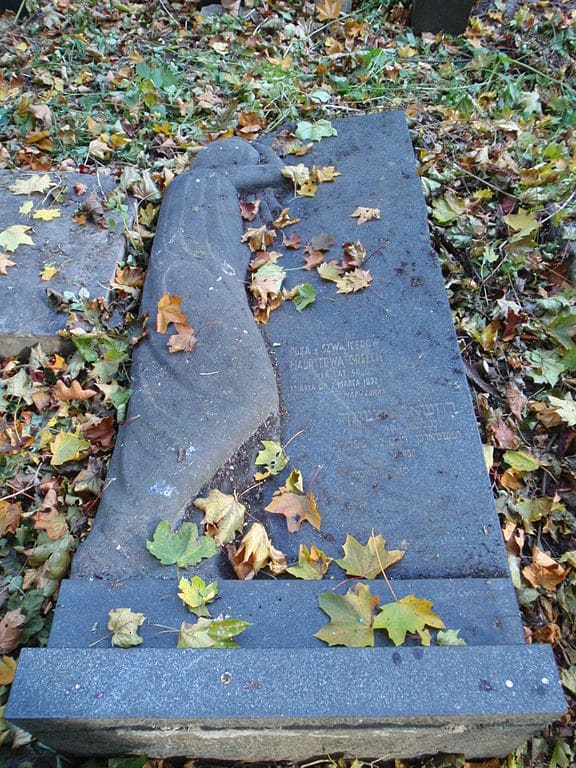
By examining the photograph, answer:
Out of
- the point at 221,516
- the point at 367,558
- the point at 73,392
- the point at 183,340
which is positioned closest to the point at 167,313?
the point at 183,340

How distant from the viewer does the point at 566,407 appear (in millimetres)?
2666

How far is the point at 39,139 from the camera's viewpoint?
4.20 m

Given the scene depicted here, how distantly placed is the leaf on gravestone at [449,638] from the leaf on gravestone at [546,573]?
0.59 meters

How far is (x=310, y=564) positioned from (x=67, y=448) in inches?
50.1

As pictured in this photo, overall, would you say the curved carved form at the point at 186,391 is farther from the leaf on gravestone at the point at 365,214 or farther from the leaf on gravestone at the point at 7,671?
the leaf on gravestone at the point at 365,214

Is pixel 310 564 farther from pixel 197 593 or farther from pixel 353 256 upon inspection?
pixel 353 256

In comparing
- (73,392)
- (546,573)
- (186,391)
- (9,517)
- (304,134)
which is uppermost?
(304,134)

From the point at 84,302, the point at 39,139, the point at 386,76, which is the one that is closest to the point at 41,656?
the point at 84,302

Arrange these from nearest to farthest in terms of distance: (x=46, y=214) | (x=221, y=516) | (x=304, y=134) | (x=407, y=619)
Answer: (x=407, y=619), (x=221, y=516), (x=46, y=214), (x=304, y=134)

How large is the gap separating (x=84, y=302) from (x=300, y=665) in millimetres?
2082

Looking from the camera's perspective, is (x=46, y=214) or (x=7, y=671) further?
(x=46, y=214)

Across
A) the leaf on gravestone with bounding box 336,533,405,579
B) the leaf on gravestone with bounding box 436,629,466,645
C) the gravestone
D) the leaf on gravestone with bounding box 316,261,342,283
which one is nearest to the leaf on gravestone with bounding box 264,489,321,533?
the gravestone

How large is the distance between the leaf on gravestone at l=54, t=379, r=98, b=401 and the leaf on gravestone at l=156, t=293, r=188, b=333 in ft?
1.63

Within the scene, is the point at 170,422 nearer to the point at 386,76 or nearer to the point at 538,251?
the point at 538,251
